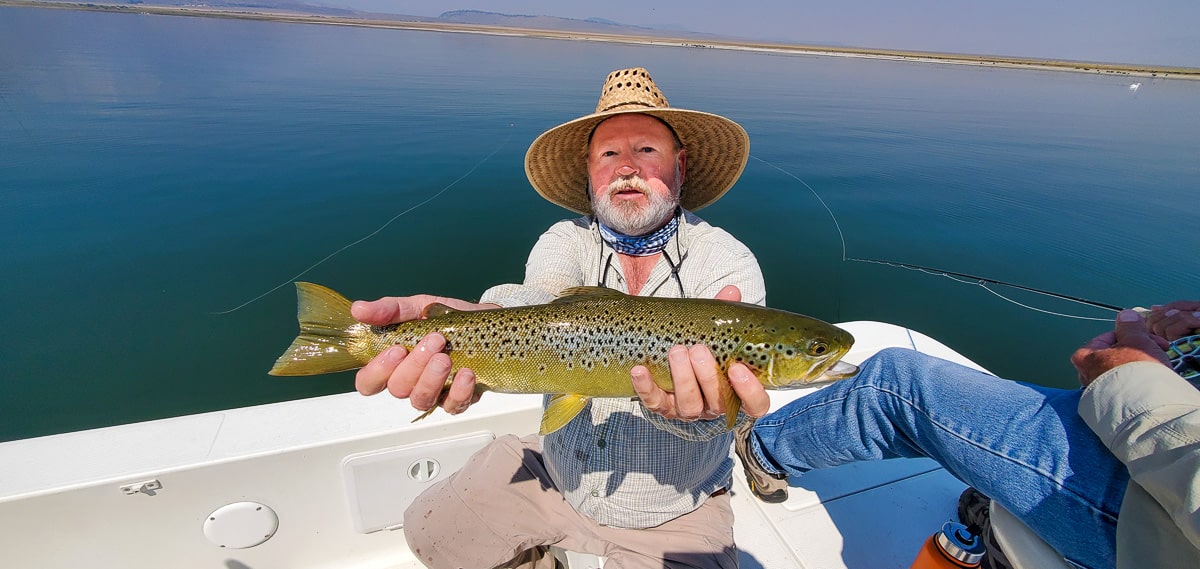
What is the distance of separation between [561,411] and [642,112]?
2044 mm

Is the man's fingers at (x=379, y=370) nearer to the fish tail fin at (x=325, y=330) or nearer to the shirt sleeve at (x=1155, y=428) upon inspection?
the fish tail fin at (x=325, y=330)

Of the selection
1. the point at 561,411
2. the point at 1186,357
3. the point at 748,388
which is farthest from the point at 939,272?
the point at 561,411

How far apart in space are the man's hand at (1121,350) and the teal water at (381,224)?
18.5 ft

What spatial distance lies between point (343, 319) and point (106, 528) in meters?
1.97

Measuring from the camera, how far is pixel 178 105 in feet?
62.1

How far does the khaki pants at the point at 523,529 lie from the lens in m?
2.83

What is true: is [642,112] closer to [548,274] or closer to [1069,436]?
[548,274]

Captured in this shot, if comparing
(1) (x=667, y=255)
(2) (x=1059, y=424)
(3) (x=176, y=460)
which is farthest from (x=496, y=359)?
(2) (x=1059, y=424)

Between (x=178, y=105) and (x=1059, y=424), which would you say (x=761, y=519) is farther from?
(x=178, y=105)

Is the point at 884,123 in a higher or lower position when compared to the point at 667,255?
higher

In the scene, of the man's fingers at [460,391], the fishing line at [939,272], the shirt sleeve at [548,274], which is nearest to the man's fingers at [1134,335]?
the shirt sleeve at [548,274]

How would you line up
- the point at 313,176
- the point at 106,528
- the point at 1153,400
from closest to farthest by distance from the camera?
1. the point at 1153,400
2. the point at 106,528
3. the point at 313,176

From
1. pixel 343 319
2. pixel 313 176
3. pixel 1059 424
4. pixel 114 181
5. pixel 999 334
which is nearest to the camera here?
pixel 1059 424

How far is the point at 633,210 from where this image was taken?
320 centimetres
